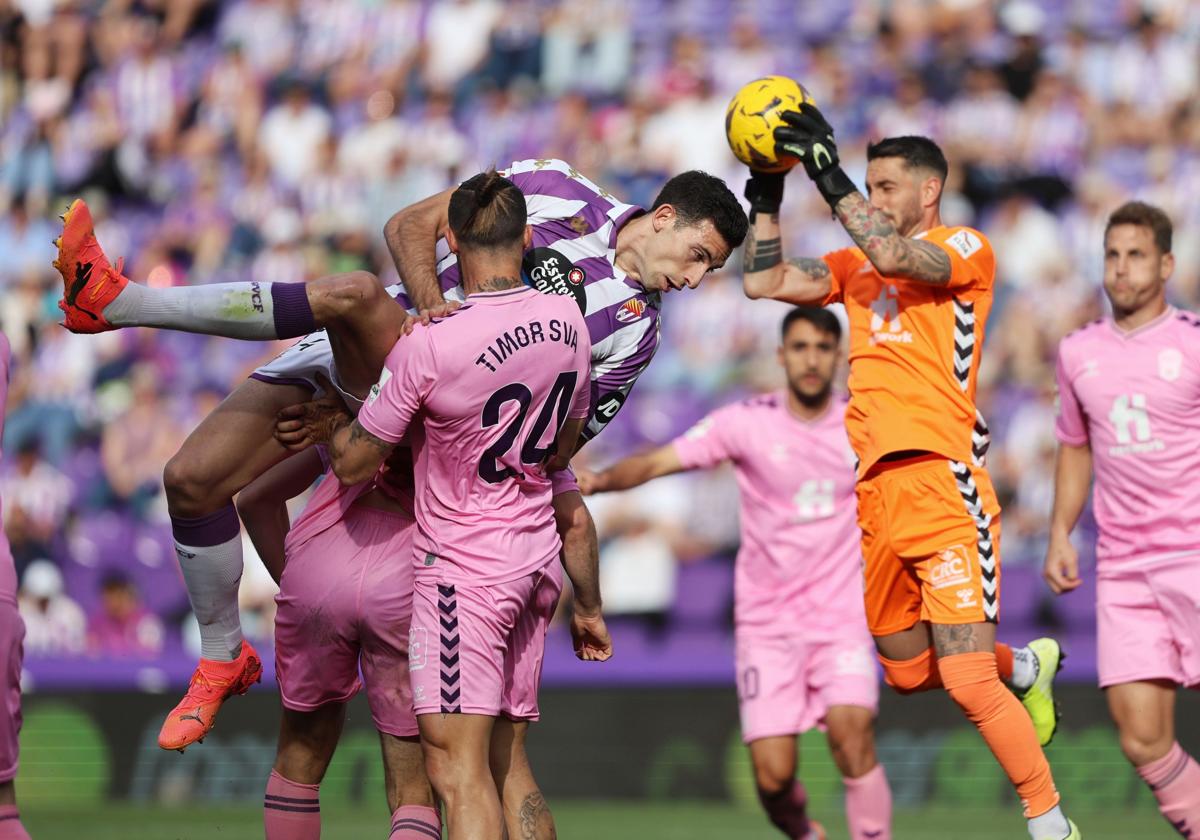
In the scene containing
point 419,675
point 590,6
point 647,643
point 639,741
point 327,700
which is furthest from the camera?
point 590,6

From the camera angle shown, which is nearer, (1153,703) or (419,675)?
(419,675)

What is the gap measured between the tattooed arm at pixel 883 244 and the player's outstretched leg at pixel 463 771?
2538 millimetres

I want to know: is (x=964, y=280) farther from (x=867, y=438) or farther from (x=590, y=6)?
(x=590, y=6)

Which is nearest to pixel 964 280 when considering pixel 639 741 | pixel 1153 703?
pixel 1153 703

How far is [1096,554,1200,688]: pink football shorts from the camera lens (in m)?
8.02

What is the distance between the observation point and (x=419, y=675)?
599 centimetres

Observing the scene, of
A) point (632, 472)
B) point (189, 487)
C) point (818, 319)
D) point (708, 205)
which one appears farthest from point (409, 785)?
point (818, 319)

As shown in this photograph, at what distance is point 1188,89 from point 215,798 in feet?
38.2

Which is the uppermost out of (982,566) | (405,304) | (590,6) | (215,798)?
(590,6)

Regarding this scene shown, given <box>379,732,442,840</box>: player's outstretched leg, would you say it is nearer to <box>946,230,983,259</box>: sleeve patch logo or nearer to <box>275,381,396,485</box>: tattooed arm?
<box>275,381,396,485</box>: tattooed arm

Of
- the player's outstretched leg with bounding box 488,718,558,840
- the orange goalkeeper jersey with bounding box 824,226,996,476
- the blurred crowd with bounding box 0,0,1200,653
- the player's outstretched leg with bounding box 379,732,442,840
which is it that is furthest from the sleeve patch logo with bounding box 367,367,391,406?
the blurred crowd with bounding box 0,0,1200,653

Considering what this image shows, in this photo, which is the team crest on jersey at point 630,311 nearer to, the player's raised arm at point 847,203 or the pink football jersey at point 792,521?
the player's raised arm at point 847,203

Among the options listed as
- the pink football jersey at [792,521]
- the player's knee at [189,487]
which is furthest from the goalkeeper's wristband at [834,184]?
the pink football jersey at [792,521]

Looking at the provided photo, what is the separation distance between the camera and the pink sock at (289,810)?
6.89 metres
